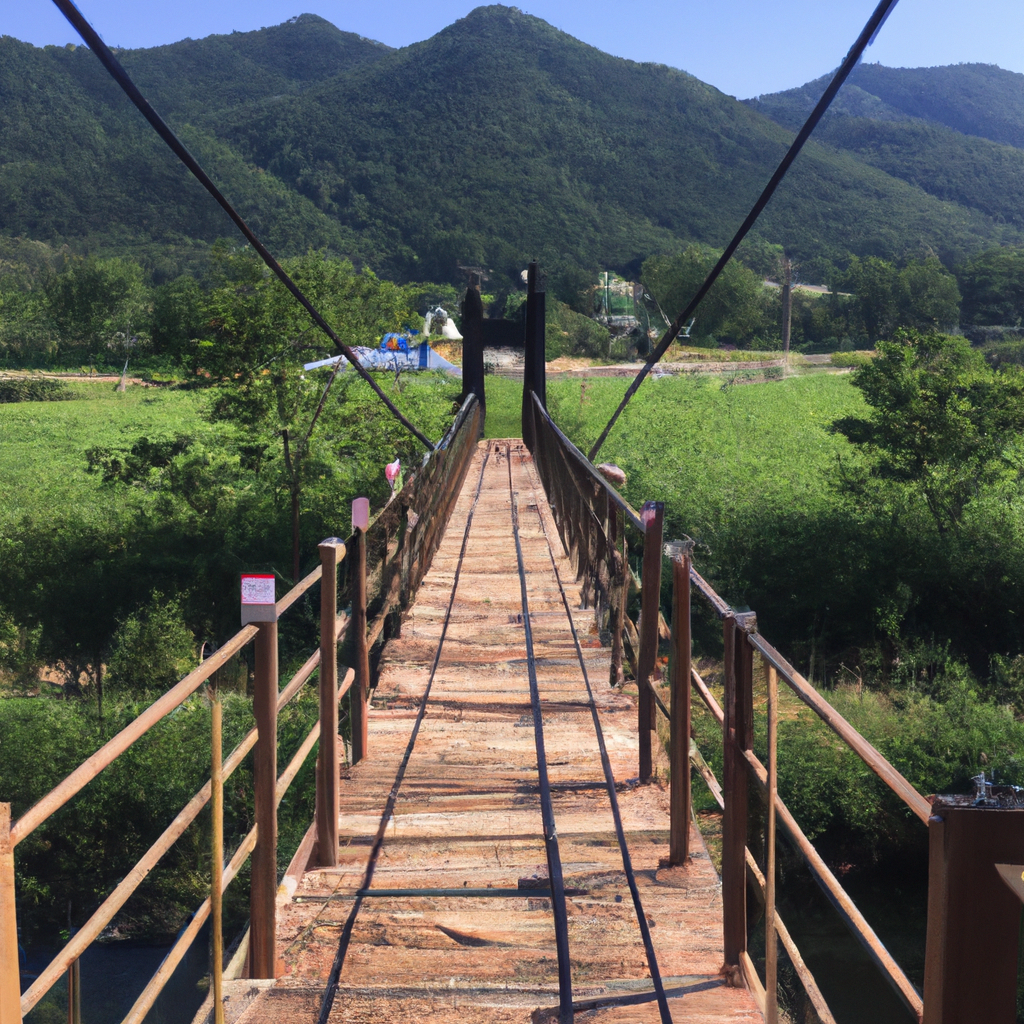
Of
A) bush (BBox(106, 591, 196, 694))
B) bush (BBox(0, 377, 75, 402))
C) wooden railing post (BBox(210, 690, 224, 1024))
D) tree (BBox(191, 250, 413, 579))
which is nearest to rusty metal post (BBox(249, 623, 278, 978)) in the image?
wooden railing post (BBox(210, 690, 224, 1024))

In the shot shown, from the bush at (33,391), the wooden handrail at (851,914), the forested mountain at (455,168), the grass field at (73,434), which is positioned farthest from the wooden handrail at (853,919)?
the forested mountain at (455,168)

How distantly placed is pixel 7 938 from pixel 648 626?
73.1 inches

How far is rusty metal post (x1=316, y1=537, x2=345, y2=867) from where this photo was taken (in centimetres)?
203

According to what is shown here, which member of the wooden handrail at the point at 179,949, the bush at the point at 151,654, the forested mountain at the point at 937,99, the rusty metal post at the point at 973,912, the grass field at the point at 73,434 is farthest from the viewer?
the forested mountain at the point at 937,99

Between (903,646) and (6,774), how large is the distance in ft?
33.7

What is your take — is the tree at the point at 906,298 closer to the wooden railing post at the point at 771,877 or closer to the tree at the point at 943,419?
the tree at the point at 943,419

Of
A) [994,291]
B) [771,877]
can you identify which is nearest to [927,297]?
[994,291]

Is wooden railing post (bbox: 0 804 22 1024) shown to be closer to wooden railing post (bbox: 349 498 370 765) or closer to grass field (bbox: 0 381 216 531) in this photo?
wooden railing post (bbox: 349 498 370 765)

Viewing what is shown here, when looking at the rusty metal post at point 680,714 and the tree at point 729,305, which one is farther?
the tree at point 729,305

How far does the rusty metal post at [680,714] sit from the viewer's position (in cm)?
188

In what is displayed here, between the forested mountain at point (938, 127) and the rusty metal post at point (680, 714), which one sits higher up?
the forested mountain at point (938, 127)

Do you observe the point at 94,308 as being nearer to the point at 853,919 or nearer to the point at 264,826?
the point at 264,826

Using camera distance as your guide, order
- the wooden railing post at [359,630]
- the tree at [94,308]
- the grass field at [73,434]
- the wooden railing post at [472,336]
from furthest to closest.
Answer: the tree at [94,308]
the grass field at [73,434]
the wooden railing post at [472,336]
the wooden railing post at [359,630]

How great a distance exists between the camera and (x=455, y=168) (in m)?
80.4
